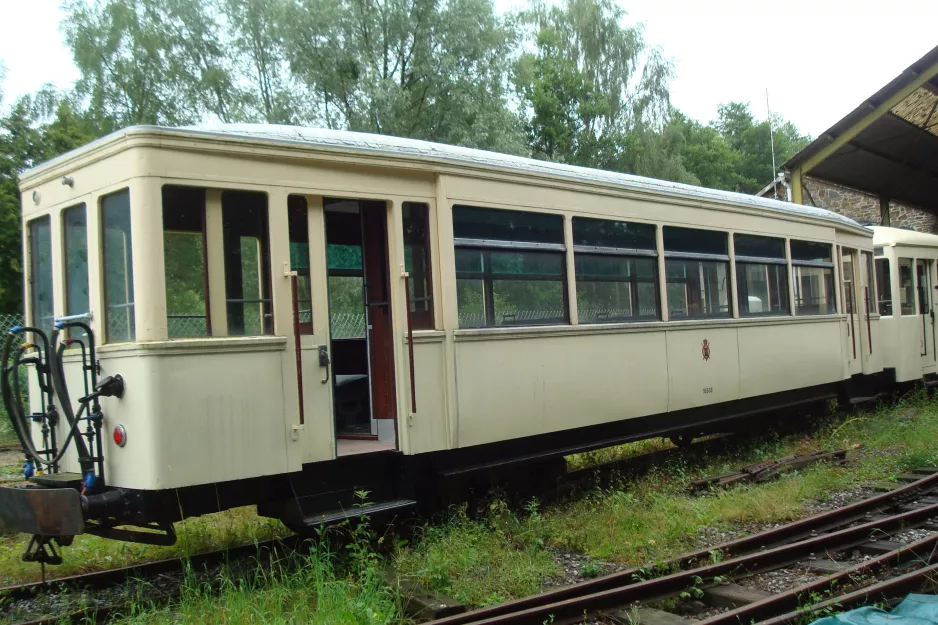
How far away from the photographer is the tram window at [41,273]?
241 inches

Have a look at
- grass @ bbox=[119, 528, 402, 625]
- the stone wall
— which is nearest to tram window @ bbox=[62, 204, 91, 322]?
grass @ bbox=[119, 528, 402, 625]

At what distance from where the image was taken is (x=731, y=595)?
5.11m

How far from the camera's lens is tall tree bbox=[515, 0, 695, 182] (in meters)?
34.1

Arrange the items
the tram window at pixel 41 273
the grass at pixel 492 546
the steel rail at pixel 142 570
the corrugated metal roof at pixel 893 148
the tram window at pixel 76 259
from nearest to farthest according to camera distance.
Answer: the grass at pixel 492 546 < the steel rail at pixel 142 570 < the tram window at pixel 76 259 < the tram window at pixel 41 273 < the corrugated metal roof at pixel 893 148

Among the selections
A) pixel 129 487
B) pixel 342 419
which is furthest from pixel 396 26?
pixel 129 487

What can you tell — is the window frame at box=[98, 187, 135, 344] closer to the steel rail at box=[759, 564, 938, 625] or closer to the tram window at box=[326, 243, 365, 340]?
the tram window at box=[326, 243, 365, 340]

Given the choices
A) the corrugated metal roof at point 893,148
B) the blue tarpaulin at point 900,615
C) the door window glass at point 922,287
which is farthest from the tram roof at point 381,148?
the corrugated metal roof at point 893,148

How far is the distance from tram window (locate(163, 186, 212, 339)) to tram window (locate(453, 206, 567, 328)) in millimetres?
1996

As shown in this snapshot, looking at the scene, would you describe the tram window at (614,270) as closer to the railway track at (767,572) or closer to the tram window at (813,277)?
the railway track at (767,572)

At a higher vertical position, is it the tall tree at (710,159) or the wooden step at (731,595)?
the tall tree at (710,159)

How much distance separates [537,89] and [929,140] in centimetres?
1841

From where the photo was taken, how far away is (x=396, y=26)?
890 inches

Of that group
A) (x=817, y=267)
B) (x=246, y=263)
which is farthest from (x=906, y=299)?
(x=246, y=263)

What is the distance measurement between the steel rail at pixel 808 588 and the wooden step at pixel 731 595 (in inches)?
6.3
